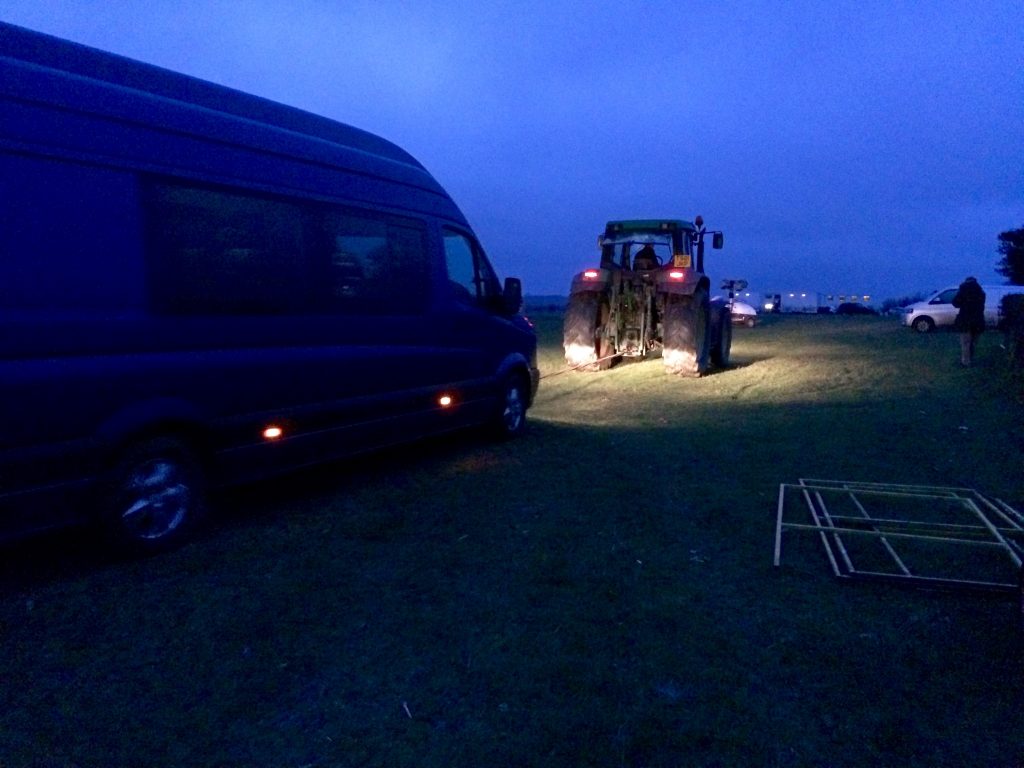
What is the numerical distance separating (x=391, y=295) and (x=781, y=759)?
4882 millimetres

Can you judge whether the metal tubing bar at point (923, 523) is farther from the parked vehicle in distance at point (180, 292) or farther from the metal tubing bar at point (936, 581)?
the parked vehicle in distance at point (180, 292)

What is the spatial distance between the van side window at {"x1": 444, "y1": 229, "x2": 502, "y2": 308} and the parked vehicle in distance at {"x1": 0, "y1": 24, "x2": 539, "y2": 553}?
17.5 inches

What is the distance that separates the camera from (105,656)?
12.1 feet

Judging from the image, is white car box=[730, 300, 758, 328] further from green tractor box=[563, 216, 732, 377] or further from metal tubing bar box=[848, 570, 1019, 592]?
metal tubing bar box=[848, 570, 1019, 592]

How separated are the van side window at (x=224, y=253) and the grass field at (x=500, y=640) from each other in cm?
152

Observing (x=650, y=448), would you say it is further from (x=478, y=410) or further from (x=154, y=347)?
(x=154, y=347)

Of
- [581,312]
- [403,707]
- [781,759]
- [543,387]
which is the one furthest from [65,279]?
[581,312]

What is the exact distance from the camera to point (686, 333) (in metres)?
14.3

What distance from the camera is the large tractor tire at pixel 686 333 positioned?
1424 centimetres

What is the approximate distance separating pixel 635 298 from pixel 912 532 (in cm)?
1093

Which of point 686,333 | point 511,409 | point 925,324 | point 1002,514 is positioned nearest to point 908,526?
point 1002,514

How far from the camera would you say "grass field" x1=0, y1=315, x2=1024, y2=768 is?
3029 mm

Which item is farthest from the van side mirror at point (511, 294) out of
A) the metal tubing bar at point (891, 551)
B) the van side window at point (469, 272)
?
the metal tubing bar at point (891, 551)

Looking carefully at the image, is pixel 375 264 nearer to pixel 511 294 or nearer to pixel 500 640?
pixel 511 294
